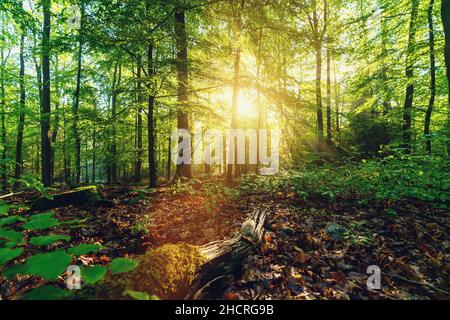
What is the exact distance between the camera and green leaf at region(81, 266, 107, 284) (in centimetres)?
131

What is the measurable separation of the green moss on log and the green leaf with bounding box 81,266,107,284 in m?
5.76

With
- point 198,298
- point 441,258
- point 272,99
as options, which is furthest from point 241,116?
point 198,298

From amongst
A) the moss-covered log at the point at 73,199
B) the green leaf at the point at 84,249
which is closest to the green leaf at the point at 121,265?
the green leaf at the point at 84,249

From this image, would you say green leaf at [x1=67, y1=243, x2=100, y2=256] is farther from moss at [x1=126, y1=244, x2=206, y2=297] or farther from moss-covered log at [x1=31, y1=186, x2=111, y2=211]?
moss-covered log at [x1=31, y1=186, x2=111, y2=211]

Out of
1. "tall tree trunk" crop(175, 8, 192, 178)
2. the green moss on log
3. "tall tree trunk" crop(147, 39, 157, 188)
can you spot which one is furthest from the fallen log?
"tall tree trunk" crop(175, 8, 192, 178)

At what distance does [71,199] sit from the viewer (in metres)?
6.34

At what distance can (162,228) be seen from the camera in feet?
15.4

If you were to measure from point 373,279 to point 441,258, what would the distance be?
1.55 m

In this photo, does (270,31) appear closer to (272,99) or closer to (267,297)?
(272,99)

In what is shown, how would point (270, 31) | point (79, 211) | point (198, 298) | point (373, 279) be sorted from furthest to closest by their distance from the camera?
1. point (270, 31)
2. point (79, 211)
3. point (373, 279)
4. point (198, 298)

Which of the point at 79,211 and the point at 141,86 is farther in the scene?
the point at 141,86

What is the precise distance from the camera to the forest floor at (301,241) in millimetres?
2729

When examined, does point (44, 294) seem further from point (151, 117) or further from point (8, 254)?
point (151, 117)

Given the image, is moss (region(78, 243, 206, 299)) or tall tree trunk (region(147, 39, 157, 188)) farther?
tall tree trunk (region(147, 39, 157, 188))
